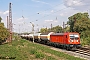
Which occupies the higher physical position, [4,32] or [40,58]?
[4,32]

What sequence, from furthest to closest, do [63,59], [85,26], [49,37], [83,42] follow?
[85,26], [49,37], [83,42], [63,59]

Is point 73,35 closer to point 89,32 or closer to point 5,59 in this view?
point 5,59

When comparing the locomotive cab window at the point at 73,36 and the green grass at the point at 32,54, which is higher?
the locomotive cab window at the point at 73,36

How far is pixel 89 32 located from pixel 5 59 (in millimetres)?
40831

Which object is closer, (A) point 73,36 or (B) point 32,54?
(B) point 32,54

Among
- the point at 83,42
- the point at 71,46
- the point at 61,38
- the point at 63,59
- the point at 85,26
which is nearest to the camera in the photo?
the point at 63,59

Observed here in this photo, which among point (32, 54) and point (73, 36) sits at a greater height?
point (73, 36)

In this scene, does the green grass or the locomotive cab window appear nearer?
the green grass

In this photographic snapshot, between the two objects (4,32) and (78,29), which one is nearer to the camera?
(4,32)

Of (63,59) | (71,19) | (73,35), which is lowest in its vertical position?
(63,59)

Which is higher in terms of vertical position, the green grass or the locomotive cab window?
the locomotive cab window

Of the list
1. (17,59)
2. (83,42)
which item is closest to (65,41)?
(83,42)

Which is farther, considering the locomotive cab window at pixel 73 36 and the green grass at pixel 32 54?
the locomotive cab window at pixel 73 36

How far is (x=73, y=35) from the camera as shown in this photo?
1357 inches
